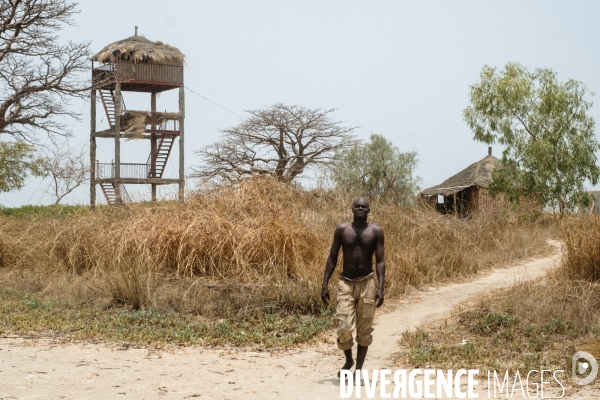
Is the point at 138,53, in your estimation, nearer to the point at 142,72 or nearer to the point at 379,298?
the point at 142,72

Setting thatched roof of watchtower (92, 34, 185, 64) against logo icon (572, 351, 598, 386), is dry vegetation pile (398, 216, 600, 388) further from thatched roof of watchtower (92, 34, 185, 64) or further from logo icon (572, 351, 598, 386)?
thatched roof of watchtower (92, 34, 185, 64)

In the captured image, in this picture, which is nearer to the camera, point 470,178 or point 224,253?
point 224,253

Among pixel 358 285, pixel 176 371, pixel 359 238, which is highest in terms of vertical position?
pixel 359 238

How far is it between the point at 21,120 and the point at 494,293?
15.5 m

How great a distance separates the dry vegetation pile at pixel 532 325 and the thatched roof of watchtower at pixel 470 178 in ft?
76.7

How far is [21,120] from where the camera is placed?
814 inches

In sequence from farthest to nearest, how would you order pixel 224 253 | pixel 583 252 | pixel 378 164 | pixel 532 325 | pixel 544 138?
pixel 378 164
pixel 544 138
pixel 224 253
pixel 583 252
pixel 532 325

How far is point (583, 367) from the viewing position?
6504mm

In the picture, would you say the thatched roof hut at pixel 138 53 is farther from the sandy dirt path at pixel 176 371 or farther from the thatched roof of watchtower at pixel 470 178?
the sandy dirt path at pixel 176 371

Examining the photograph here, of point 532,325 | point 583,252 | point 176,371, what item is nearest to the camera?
point 176,371

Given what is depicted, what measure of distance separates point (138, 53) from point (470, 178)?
1668 cm

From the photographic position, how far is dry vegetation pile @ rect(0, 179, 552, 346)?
1000 cm

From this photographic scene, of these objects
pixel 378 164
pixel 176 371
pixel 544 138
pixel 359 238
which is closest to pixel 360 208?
pixel 359 238

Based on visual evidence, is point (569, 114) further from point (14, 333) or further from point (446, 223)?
point (14, 333)
